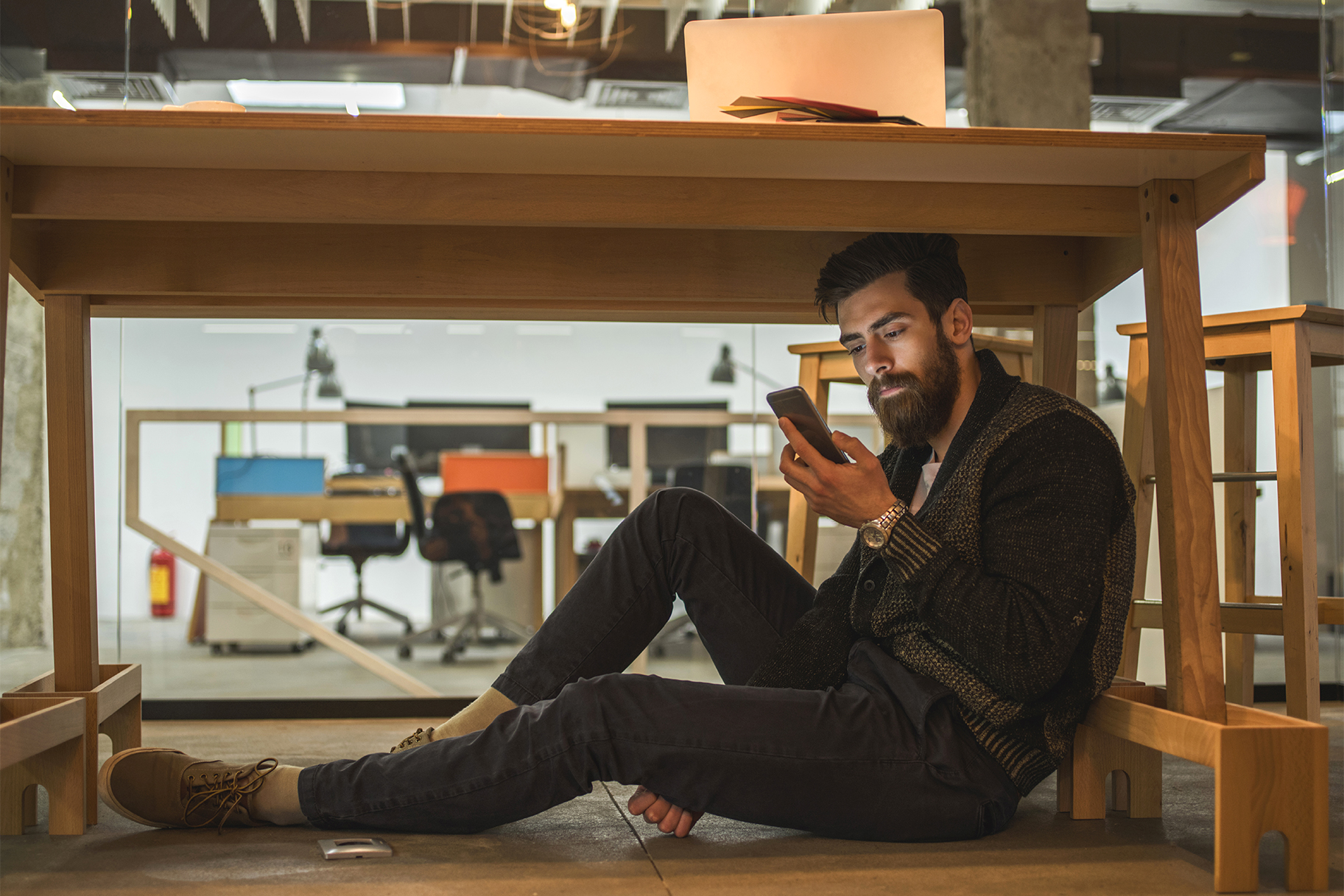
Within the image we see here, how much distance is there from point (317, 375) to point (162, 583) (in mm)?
876

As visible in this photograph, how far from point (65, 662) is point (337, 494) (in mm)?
2343

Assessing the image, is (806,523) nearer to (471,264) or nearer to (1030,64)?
(471,264)

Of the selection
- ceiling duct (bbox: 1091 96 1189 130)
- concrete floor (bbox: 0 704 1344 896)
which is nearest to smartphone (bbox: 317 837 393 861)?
concrete floor (bbox: 0 704 1344 896)

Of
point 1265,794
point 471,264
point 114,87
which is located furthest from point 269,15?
point 1265,794

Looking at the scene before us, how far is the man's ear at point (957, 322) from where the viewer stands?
52.5 inches

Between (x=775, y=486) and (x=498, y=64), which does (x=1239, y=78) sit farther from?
(x=498, y=64)

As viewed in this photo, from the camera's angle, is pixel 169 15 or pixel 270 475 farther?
pixel 169 15

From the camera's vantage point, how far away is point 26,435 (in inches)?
163

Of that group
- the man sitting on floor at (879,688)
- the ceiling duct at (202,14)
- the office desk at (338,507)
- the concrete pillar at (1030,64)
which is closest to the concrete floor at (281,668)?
the office desk at (338,507)

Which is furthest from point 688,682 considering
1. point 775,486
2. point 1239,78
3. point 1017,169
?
point 1239,78

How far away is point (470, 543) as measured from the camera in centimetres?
380

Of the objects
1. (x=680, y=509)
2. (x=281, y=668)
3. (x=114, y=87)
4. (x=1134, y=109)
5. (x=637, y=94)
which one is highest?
(x=637, y=94)

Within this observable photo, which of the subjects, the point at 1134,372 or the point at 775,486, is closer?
the point at 1134,372

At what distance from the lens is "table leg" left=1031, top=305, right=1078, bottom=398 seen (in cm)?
163
